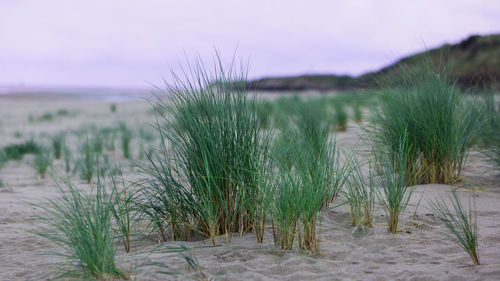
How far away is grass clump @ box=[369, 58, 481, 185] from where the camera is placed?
3395mm

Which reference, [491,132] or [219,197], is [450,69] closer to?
[491,132]

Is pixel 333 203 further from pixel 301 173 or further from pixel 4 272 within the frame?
pixel 4 272

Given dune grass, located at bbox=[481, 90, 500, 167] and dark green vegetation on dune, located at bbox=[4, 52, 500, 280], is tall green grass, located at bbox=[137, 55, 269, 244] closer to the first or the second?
dark green vegetation on dune, located at bbox=[4, 52, 500, 280]

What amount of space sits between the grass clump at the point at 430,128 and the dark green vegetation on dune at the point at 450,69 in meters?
0.24

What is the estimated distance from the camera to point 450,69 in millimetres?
3752

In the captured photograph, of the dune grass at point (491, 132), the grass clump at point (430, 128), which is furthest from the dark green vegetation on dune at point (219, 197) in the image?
→ the dune grass at point (491, 132)

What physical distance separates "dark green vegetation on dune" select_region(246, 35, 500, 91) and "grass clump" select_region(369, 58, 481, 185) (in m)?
0.24

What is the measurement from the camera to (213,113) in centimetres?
254

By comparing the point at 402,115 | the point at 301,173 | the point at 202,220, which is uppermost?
the point at 402,115

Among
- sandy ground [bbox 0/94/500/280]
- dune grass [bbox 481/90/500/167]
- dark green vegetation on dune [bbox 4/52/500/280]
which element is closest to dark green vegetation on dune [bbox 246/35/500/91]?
dune grass [bbox 481/90/500/167]

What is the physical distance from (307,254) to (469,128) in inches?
80.8

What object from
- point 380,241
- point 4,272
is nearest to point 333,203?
point 380,241

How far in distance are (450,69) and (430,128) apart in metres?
0.68

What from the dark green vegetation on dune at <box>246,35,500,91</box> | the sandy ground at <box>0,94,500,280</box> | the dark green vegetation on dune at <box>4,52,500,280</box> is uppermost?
the dark green vegetation on dune at <box>246,35,500,91</box>
